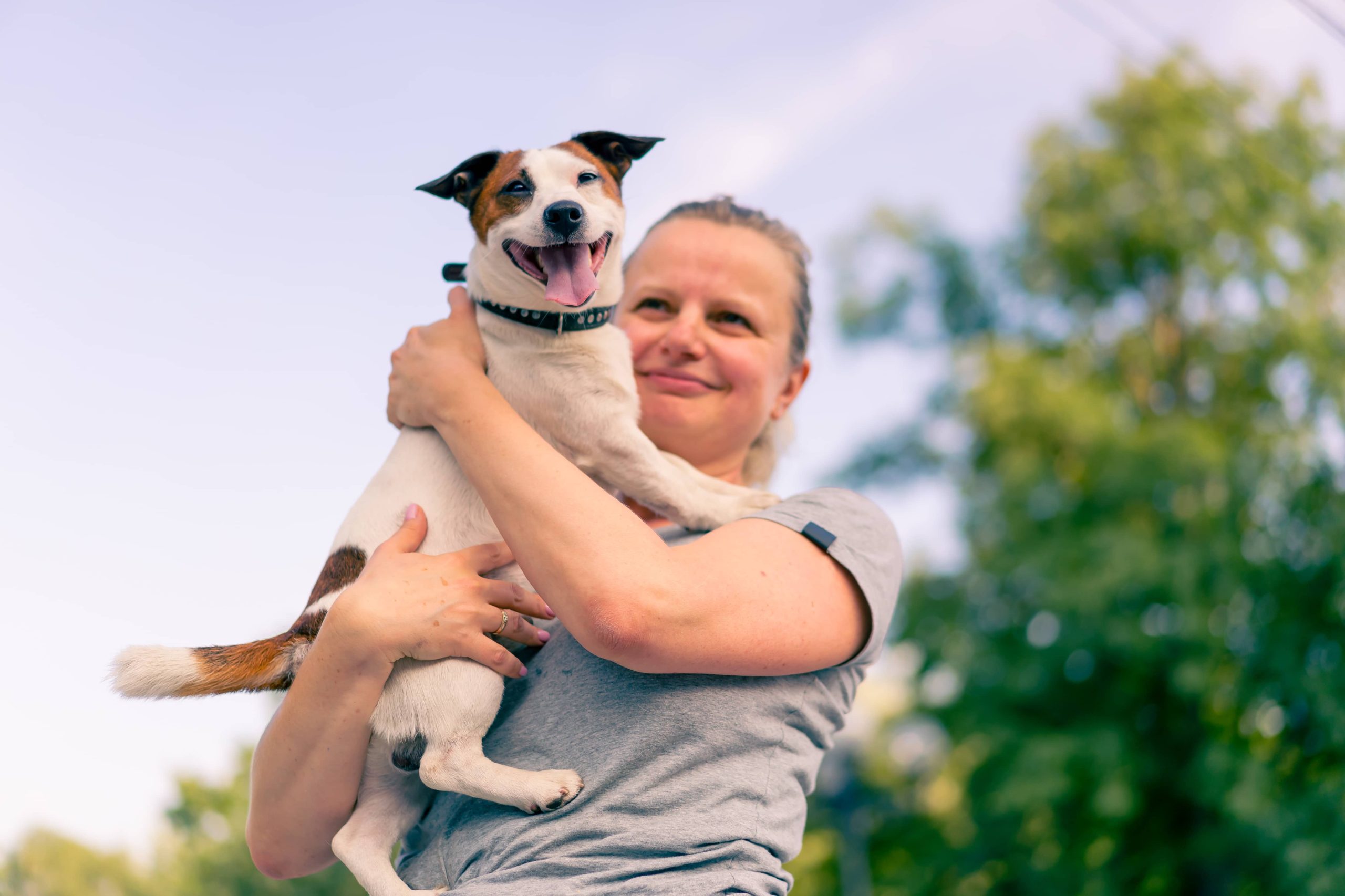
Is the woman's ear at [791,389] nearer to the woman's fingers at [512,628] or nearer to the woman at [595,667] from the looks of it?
the woman at [595,667]

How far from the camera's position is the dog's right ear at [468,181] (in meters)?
2.86

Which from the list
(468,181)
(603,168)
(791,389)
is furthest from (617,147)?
(791,389)

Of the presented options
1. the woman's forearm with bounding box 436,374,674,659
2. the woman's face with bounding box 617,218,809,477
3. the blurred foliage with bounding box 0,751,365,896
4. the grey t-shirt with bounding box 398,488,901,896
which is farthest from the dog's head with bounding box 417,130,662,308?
the blurred foliage with bounding box 0,751,365,896

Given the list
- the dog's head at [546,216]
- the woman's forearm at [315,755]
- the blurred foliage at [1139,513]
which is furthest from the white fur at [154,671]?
the blurred foliage at [1139,513]

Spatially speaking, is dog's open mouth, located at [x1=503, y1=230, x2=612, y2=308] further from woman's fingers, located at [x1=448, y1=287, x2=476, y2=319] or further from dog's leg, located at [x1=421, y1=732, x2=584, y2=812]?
dog's leg, located at [x1=421, y1=732, x2=584, y2=812]

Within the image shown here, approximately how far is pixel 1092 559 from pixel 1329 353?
3.80 m

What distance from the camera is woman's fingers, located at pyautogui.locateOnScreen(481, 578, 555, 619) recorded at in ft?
7.39

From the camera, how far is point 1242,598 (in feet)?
39.6

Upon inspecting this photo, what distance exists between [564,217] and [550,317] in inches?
10.3

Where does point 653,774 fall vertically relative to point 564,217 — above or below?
below

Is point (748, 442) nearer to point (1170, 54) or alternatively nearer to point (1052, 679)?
point (1052, 679)

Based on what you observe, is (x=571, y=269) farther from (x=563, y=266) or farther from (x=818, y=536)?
(x=818, y=536)

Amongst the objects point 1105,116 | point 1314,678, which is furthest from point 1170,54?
point 1314,678

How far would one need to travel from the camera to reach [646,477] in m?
2.63
